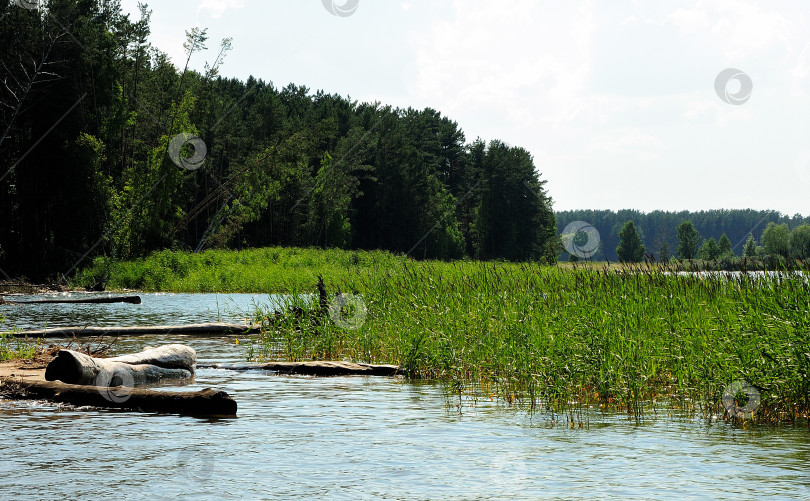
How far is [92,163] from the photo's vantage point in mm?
53188

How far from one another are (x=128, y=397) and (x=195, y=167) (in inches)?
2368

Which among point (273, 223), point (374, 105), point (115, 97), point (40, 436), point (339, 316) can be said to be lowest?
point (40, 436)

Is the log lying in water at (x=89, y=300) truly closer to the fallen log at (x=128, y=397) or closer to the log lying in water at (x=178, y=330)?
the log lying in water at (x=178, y=330)

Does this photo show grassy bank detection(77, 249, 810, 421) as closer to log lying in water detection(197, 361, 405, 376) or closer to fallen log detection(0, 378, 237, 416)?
log lying in water detection(197, 361, 405, 376)

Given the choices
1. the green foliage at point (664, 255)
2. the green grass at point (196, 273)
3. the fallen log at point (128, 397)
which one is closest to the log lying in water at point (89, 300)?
the green grass at point (196, 273)

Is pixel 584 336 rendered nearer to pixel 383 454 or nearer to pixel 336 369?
pixel 383 454

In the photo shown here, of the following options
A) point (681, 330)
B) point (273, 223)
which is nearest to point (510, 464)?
point (681, 330)

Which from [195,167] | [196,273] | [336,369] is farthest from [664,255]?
[195,167]

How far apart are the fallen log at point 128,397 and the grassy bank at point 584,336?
4182 millimetres

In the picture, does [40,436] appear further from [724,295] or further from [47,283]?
[47,283]

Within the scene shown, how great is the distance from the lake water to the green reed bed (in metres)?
0.75

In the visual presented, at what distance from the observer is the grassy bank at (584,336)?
34.6 ft

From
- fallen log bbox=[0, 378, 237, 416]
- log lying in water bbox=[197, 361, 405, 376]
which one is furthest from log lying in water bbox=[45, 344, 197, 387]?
log lying in water bbox=[197, 361, 405, 376]

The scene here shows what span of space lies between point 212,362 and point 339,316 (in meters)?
2.80
